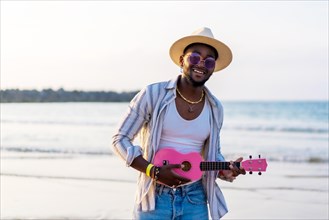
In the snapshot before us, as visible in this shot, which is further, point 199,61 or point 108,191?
point 108,191

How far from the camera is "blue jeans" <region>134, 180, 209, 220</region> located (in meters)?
3.56

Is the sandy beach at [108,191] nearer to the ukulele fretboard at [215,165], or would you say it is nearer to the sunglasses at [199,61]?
the ukulele fretboard at [215,165]

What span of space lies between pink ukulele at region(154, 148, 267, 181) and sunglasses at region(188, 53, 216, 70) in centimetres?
48

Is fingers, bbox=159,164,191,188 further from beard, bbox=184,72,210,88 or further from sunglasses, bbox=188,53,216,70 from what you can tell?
sunglasses, bbox=188,53,216,70

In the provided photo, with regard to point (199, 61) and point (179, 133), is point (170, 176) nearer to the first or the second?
point (179, 133)

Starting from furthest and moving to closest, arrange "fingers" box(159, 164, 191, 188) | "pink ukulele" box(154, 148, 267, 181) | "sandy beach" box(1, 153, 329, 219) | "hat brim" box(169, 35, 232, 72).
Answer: "sandy beach" box(1, 153, 329, 219) → "hat brim" box(169, 35, 232, 72) → "pink ukulele" box(154, 148, 267, 181) → "fingers" box(159, 164, 191, 188)

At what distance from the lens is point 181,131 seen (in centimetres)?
362

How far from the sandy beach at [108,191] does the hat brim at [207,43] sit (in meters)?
3.50

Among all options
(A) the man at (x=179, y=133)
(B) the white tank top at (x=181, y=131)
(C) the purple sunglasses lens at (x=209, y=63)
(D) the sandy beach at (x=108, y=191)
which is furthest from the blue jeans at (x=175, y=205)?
(D) the sandy beach at (x=108, y=191)

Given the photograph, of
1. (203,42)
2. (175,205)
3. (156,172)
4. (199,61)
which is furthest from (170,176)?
(203,42)

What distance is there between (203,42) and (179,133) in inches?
20.4

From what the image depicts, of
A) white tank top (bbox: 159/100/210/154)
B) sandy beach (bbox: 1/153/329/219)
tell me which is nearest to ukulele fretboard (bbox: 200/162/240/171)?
white tank top (bbox: 159/100/210/154)

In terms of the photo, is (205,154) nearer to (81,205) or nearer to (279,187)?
(81,205)

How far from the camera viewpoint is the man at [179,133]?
3557mm
